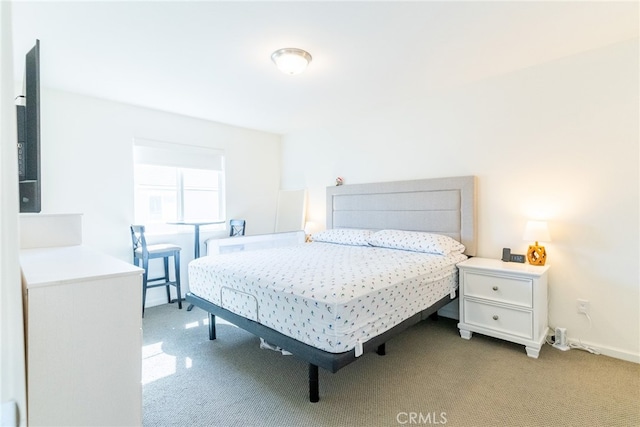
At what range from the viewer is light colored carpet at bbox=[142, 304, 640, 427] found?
1744mm

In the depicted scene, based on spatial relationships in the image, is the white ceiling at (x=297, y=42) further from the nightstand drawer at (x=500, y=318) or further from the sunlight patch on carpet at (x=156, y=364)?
the sunlight patch on carpet at (x=156, y=364)

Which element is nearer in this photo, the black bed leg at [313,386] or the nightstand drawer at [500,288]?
the black bed leg at [313,386]

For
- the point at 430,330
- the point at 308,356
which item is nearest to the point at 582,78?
the point at 430,330

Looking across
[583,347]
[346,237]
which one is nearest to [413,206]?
[346,237]

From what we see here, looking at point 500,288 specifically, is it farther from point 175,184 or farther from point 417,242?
point 175,184

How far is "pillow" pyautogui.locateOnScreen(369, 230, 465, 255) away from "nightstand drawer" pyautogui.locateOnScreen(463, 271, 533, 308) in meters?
0.31

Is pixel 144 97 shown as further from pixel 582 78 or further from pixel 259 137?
pixel 582 78

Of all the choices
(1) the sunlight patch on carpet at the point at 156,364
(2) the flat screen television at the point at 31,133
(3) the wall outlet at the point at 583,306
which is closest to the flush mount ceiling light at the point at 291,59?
(2) the flat screen television at the point at 31,133

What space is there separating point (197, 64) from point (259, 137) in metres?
2.41

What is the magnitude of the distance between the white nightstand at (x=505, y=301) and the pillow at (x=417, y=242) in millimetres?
221

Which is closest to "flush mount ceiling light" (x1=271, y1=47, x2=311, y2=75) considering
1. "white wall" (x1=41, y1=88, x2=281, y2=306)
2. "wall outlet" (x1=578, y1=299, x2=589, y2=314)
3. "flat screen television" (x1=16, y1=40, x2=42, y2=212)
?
"flat screen television" (x1=16, y1=40, x2=42, y2=212)

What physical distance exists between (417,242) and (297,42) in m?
2.12

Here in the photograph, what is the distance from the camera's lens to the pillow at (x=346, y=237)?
3594mm

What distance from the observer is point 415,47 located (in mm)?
2379
